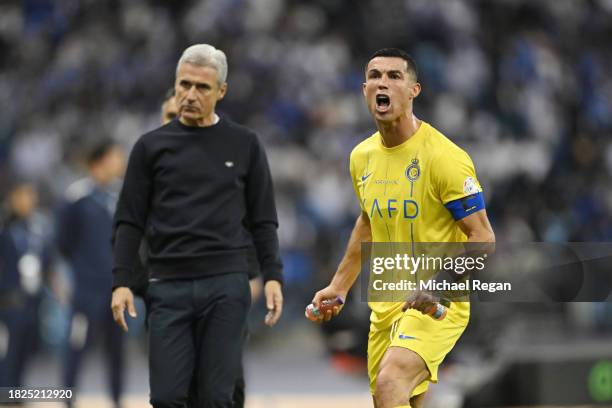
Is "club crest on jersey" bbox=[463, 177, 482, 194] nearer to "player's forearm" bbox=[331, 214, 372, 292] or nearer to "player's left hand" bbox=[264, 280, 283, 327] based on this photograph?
"player's forearm" bbox=[331, 214, 372, 292]

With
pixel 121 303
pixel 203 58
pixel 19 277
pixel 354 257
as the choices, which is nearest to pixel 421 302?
pixel 354 257

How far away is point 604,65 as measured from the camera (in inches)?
821

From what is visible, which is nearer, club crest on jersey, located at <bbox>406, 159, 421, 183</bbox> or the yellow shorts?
the yellow shorts

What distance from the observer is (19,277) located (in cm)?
1072

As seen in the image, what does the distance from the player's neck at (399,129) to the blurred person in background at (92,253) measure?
3773 millimetres

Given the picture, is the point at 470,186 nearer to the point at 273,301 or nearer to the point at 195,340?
the point at 273,301

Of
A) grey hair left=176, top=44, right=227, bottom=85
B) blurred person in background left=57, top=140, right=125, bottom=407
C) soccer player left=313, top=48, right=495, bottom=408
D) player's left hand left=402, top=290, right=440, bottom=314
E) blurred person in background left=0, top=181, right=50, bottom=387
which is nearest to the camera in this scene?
player's left hand left=402, top=290, right=440, bottom=314

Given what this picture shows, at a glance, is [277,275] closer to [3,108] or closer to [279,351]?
[279,351]

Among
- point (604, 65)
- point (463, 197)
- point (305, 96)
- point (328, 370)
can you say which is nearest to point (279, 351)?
point (328, 370)

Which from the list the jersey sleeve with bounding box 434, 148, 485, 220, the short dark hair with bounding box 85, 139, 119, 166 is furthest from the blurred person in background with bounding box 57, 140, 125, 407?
the jersey sleeve with bounding box 434, 148, 485, 220

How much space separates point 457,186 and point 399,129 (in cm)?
47

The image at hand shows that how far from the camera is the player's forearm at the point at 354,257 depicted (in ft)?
20.0

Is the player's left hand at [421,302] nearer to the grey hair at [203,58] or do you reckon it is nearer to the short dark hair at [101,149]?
the grey hair at [203,58]

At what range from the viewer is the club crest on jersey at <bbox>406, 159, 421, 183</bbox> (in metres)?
5.80
